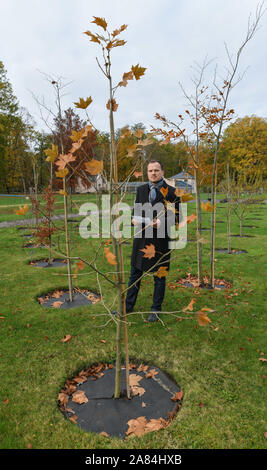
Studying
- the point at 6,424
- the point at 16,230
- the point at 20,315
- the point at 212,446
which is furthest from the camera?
the point at 16,230

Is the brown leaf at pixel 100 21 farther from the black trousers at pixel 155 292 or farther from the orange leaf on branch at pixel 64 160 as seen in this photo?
the black trousers at pixel 155 292

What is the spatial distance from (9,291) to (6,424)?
3.10 meters

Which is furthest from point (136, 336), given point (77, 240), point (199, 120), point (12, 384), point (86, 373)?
point (77, 240)

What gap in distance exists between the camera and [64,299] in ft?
15.8

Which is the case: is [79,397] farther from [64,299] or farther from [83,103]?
[83,103]

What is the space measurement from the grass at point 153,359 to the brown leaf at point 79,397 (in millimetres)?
181

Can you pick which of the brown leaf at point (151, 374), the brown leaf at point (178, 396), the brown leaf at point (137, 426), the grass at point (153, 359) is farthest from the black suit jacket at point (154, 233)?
the brown leaf at point (137, 426)

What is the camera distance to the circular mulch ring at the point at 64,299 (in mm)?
4557

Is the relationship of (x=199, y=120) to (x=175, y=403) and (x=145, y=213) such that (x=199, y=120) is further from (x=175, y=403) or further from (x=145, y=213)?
(x=175, y=403)

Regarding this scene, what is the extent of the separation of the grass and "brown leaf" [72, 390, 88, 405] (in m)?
0.18

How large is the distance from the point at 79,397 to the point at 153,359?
3.02 ft

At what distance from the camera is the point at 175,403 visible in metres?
2.51

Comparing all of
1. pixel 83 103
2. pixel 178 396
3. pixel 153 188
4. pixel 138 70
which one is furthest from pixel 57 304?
pixel 138 70

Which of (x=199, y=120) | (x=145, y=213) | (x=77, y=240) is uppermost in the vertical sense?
(x=199, y=120)
